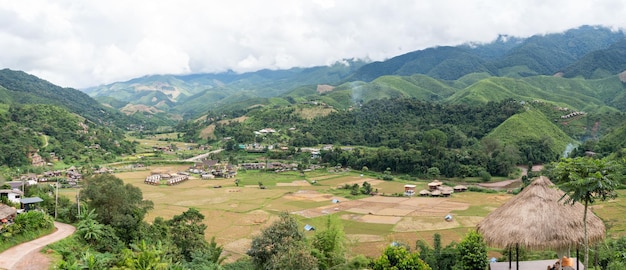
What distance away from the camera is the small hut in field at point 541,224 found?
722 inches

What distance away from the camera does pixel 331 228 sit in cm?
2620

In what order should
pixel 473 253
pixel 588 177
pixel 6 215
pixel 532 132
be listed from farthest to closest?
1. pixel 532 132
2. pixel 473 253
3. pixel 6 215
4. pixel 588 177

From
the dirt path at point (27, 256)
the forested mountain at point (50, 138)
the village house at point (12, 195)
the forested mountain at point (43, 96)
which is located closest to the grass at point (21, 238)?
the dirt path at point (27, 256)

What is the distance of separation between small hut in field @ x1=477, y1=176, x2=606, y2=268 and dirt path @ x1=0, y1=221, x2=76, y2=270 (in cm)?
2044

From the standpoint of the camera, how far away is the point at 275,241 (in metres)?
23.7

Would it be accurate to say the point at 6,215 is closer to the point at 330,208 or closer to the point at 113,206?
the point at 113,206

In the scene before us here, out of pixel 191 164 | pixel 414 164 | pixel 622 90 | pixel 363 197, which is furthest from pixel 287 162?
pixel 622 90

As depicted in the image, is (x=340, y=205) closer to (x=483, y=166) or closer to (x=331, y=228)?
(x=331, y=228)

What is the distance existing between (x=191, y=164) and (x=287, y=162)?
19.9 m

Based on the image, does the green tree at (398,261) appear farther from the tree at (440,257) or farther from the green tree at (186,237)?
the green tree at (186,237)

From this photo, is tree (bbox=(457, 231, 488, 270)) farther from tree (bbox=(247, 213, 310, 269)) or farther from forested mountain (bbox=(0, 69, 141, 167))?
forested mountain (bbox=(0, 69, 141, 167))

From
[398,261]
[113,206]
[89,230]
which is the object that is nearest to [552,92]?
[398,261]

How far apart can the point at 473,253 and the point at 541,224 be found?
5285 mm

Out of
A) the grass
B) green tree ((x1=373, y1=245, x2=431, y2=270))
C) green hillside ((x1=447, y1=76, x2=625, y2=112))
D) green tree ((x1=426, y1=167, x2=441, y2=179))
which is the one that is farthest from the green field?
green hillside ((x1=447, y1=76, x2=625, y2=112))
